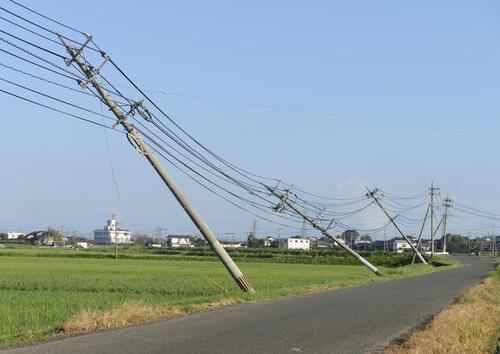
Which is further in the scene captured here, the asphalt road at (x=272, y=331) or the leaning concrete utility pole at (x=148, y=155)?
the leaning concrete utility pole at (x=148, y=155)

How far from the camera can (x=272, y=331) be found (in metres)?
13.7

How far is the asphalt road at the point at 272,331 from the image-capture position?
1127 cm

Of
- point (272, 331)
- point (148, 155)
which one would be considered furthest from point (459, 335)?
point (148, 155)

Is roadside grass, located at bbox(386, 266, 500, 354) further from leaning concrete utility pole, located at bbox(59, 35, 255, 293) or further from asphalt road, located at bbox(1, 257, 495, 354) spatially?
leaning concrete utility pole, located at bbox(59, 35, 255, 293)

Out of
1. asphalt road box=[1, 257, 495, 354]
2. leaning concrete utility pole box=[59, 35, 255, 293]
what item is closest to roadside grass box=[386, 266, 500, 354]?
asphalt road box=[1, 257, 495, 354]

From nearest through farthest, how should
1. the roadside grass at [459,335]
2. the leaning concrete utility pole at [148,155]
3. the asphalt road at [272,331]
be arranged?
the roadside grass at [459,335] < the asphalt road at [272,331] < the leaning concrete utility pole at [148,155]

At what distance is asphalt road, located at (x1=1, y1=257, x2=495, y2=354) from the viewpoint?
11273 mm

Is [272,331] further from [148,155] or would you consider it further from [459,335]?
[148,155]

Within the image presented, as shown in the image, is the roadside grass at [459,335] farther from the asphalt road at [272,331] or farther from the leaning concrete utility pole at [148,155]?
the leaning concrete utility pole at [148,155]

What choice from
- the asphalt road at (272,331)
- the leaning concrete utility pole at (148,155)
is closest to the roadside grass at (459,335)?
the asphalt road at (272,331)

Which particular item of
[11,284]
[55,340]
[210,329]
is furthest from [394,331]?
[11,284]

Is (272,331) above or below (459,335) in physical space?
below

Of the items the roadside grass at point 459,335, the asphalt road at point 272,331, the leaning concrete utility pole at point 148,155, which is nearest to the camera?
the roadside grass at point 459,335

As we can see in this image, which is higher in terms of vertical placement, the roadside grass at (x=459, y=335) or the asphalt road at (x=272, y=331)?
the roadside grass at (x=459, y=335)
